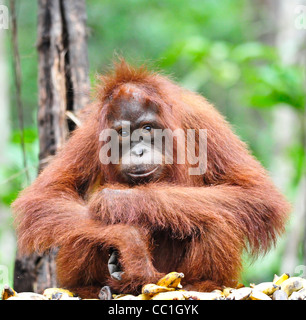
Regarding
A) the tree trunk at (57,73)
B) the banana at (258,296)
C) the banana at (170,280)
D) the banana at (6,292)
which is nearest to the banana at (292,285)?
the banana at (258,296)

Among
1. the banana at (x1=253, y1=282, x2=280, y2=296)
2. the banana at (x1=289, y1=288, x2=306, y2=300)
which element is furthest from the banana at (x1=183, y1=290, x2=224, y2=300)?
the banana at (x1=289, y1=288, x2=306, y2=300)

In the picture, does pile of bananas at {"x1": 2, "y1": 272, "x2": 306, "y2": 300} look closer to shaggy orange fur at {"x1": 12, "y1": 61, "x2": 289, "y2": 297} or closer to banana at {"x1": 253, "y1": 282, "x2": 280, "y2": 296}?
banana at {"x1": 253, "y1": 282, "x2": 280, "y2": 296}

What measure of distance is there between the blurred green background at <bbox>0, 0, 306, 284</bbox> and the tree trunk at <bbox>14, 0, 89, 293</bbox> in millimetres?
210

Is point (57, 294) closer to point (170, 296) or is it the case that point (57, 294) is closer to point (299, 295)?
point (170, 296)

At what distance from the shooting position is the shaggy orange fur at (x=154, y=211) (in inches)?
104

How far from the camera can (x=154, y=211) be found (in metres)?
2.66

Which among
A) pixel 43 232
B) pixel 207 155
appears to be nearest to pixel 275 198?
pixel 207 155

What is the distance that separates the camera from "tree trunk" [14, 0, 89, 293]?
4.01 m

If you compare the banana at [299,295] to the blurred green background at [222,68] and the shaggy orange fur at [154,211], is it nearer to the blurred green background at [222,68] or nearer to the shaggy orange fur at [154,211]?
the shaggy orange fur at [154,211]

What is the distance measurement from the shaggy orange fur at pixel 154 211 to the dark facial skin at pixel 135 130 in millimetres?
52

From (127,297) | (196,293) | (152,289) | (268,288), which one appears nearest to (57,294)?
(127,297)

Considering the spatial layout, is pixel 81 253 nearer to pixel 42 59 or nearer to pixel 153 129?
pixel 153 129

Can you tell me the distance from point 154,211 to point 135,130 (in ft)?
1.56

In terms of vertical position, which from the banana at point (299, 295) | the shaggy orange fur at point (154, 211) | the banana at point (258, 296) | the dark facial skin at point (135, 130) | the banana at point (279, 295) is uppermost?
the dark facial skin at point (135, 130)
